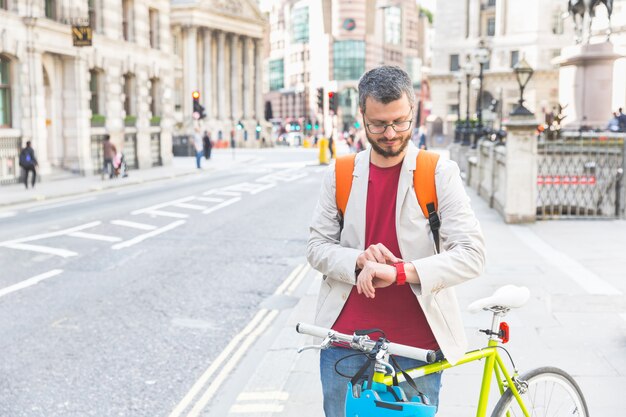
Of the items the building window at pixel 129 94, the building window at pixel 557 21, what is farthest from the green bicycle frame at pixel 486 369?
the building window at pixel 557 21

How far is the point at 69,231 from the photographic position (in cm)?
1591

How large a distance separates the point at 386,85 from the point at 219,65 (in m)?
89.4

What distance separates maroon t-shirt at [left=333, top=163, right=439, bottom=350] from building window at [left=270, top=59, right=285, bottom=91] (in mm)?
142900

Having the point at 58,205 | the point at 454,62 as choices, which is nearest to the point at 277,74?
the point at 454,62

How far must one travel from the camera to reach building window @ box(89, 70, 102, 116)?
36.9m

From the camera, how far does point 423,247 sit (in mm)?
3186

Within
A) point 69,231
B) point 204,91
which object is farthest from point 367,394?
point 204,91

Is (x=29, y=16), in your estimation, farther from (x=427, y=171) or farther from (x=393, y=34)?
(x=393, y=34)

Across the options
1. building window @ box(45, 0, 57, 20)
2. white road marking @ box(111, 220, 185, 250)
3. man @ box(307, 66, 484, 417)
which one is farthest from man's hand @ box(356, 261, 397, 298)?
building window @ box(45, 0, 57, 20)

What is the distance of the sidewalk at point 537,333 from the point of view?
5590 millimetres

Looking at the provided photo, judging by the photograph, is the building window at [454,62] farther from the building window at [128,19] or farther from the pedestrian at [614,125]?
the pedestrian at [614,125]

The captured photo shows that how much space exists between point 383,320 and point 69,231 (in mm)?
13758

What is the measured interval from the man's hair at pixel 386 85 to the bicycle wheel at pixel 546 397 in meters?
1.46

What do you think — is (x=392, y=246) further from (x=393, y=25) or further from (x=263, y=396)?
(x=393, y=25)
